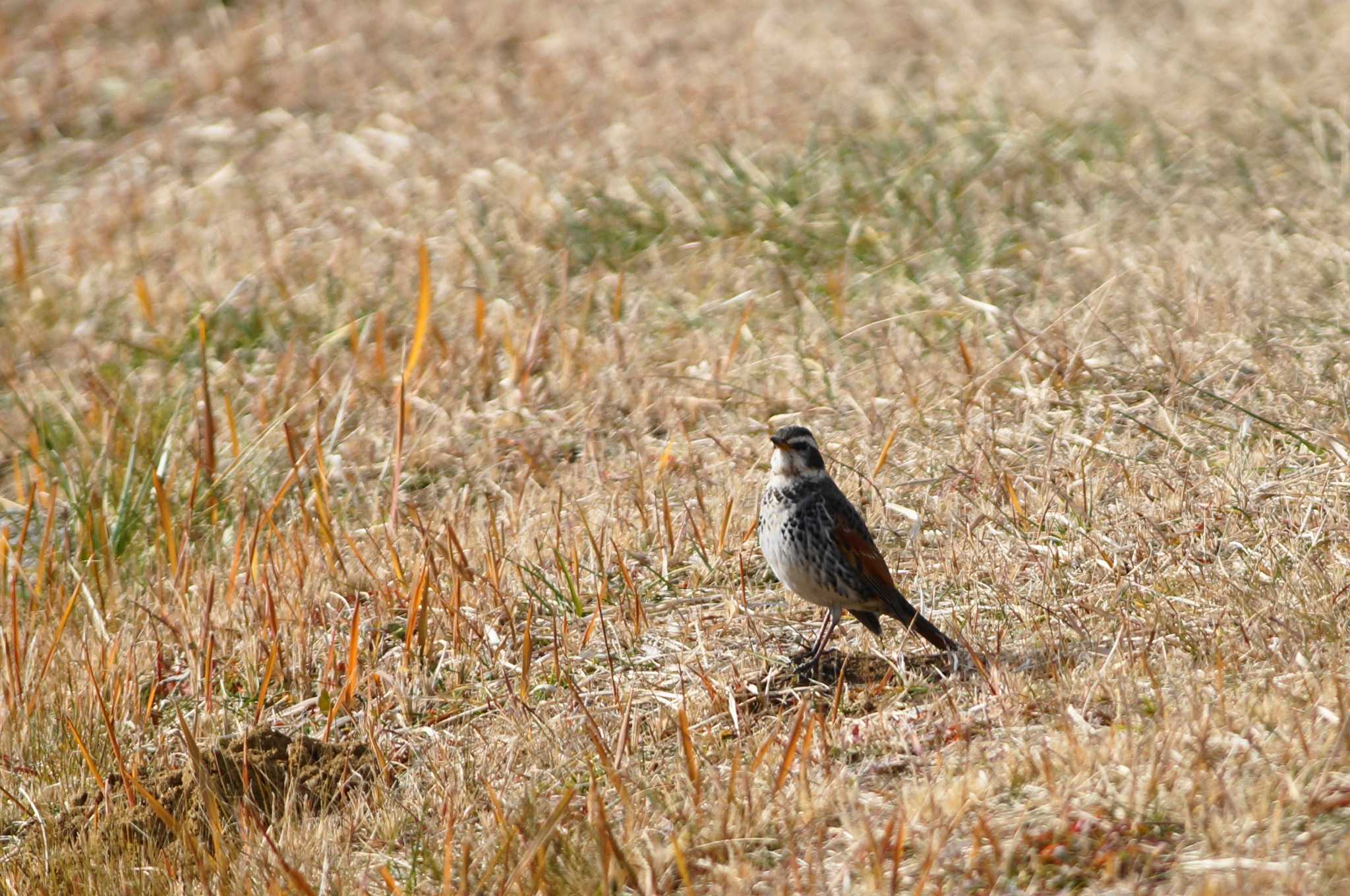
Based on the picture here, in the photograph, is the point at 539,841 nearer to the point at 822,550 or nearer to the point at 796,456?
the point at 822,550

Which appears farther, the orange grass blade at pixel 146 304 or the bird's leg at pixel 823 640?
the orange grass blade at pixel 146 304

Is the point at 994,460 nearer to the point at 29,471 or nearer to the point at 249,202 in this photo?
the point at 29,471

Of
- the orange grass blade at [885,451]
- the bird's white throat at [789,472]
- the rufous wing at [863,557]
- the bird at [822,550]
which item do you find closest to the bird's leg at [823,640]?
the bird at [822,550]

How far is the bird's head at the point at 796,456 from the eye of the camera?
5098mm

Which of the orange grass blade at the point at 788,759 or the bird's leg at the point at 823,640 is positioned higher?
the orange grass blade at the point at 788,759

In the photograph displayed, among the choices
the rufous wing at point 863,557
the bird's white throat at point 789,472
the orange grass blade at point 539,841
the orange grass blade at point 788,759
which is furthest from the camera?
the bird's white throat at point 789,472

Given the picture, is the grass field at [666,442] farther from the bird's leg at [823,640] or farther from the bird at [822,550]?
the bird at [822,550]

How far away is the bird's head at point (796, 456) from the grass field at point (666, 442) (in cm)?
52

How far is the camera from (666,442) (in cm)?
711

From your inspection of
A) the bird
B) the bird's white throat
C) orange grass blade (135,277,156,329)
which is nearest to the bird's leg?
the bird

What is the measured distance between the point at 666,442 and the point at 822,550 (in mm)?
2398

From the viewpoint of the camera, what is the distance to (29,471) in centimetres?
745

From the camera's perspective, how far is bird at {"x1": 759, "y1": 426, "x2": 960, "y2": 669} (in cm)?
480

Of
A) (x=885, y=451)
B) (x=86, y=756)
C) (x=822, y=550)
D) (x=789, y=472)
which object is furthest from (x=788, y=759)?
(x=885, y=451)
